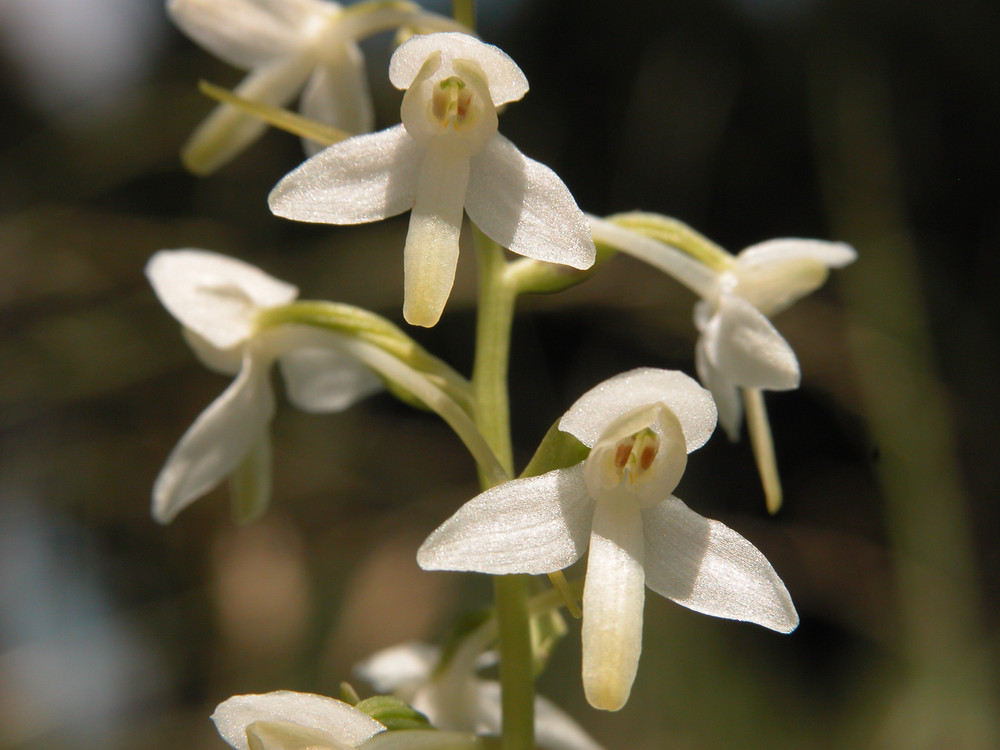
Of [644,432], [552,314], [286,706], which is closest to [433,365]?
[644,432]

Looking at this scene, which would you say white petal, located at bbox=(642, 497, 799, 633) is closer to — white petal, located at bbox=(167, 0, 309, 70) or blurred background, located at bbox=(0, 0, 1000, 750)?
white petal, located at bbox=(167, 0, 309, 70)

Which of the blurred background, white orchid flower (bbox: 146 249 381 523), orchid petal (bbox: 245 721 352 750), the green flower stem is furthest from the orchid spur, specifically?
the blurred background

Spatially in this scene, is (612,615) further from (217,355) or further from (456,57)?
(217,355)

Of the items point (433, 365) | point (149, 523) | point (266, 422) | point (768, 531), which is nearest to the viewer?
point (433, 365)

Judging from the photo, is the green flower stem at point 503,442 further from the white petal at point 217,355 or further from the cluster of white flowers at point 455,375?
the white petal at point 217,355

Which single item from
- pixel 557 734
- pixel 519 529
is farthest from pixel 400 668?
pixel 519 529

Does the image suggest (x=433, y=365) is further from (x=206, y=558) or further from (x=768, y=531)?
(x=206, y=558)
